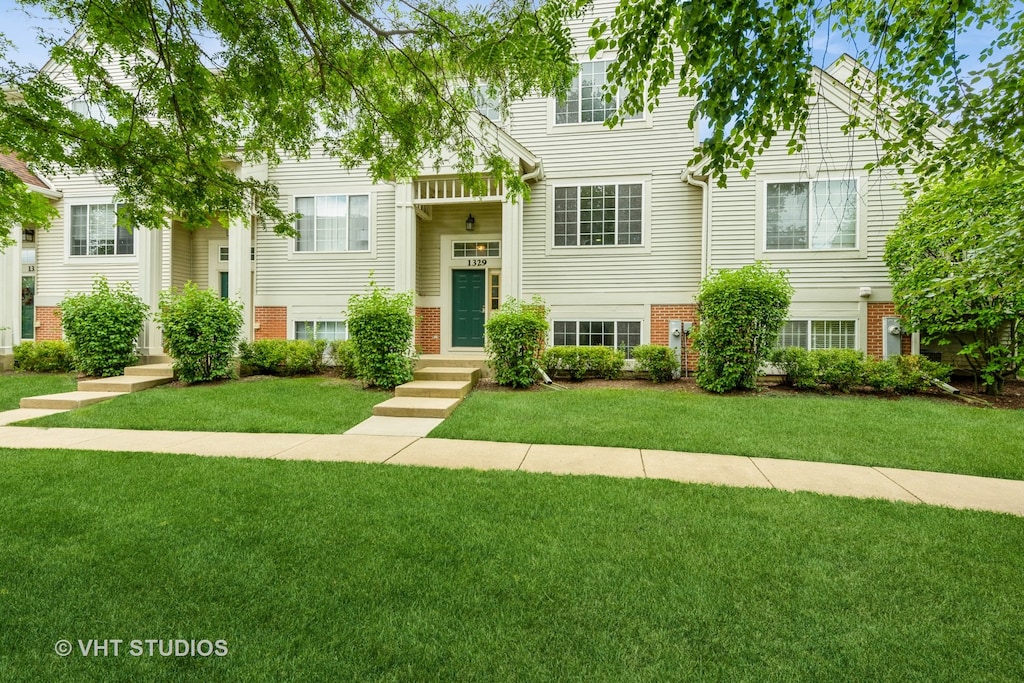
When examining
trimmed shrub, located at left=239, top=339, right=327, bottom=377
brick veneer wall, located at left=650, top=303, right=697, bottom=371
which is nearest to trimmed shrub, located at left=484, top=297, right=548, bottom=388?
brick veneer wall, located at left=650, top=303, right=697, bottom=371

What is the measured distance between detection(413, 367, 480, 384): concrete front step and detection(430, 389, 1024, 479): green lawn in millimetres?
933

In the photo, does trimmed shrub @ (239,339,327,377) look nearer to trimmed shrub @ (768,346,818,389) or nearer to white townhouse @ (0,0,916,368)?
white townhouse @ (0,0,916,368)

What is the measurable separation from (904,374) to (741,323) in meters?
3.32

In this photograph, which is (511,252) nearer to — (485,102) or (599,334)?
(599,334)

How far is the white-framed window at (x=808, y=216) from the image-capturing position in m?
10.1

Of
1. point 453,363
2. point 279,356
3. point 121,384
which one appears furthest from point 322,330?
point 121,384

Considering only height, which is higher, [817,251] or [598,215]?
[598,215]

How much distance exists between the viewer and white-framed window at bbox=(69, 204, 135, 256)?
12430 millimetres

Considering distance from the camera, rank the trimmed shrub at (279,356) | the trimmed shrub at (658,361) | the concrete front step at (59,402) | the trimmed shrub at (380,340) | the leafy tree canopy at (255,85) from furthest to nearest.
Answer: the trimmed shrub at (279,356)
the trimmed shrub at (658,361)
the trimmed shrub at (380,340)
the concrete front step at (59,402)
the leafy tree canopy at (255,85)

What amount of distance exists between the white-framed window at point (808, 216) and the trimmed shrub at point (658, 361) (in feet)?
10.5

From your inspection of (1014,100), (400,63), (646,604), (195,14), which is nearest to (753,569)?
(646,604)

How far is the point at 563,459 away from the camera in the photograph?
5.10 m

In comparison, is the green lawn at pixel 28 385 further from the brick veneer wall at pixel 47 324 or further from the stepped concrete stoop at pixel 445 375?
the stepped concrete stoop at pixel 445 375

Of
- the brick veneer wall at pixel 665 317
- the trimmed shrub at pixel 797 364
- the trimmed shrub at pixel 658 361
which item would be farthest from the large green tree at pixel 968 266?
the trimmed shrub at pixel 658 361
